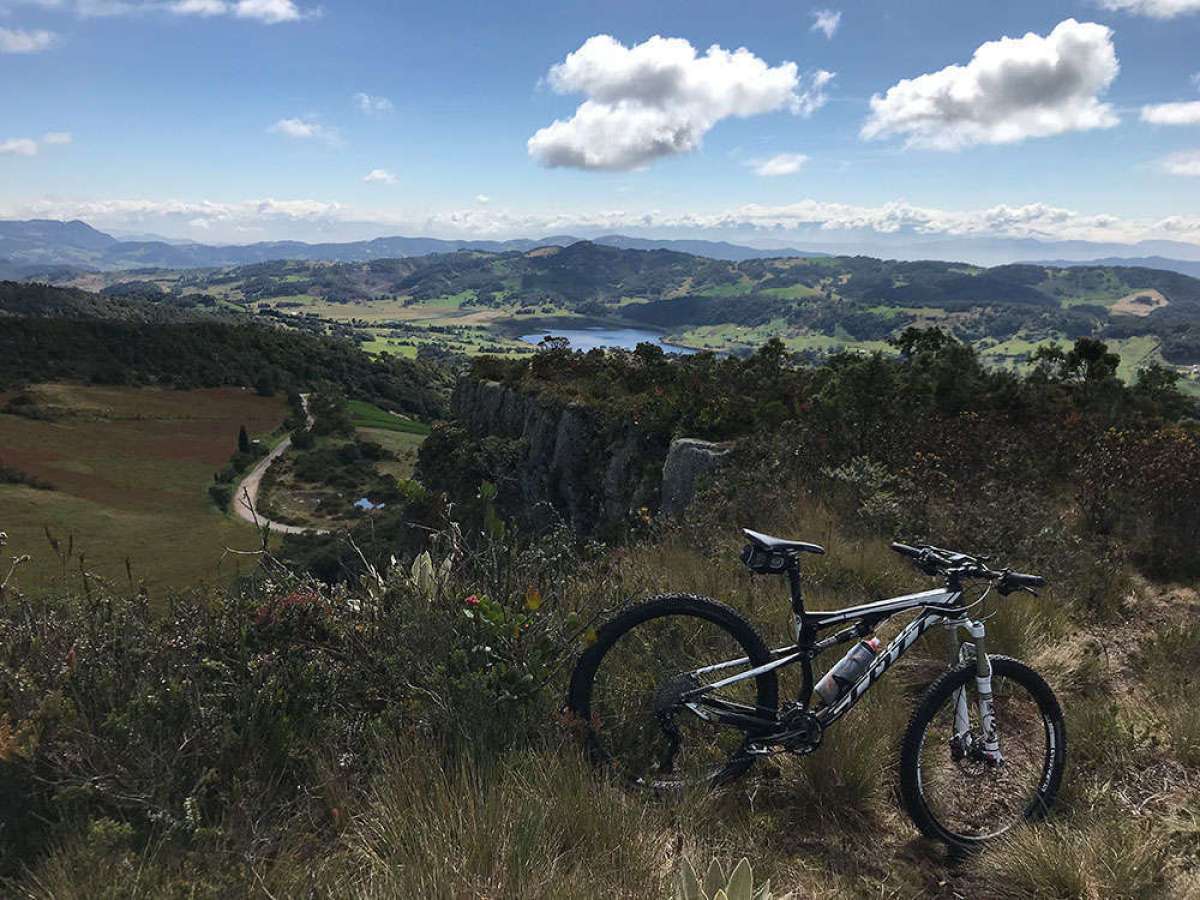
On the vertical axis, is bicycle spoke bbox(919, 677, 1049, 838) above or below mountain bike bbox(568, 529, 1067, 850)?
below

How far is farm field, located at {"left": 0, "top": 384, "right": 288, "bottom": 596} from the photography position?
51.7 m

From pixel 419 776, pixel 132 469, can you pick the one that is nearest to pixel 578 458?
pixel 419 776

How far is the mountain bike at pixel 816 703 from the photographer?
3.08 meters

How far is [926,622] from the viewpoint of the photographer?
3209 mm

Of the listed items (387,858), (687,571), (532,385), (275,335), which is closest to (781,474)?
(687,571)

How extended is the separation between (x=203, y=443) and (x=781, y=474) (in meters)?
91.8

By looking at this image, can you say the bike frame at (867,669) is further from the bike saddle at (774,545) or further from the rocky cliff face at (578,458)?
the rocky cliff face at (578,458)

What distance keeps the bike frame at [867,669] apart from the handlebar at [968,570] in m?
0.07

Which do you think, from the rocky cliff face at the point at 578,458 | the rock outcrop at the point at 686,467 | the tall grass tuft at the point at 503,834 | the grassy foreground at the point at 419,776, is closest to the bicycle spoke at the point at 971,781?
the grassy foreground at the point at 419,776

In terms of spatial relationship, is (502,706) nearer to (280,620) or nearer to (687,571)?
(280,620)

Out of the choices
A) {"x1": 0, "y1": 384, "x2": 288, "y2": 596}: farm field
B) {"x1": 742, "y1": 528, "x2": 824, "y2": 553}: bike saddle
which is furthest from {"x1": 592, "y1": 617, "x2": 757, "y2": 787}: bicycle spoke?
{"x1": 0, "y1": 384, "x2": 288, "y2": 596}: farm field

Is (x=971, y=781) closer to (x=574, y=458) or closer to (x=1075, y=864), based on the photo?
(x=1075, y=864)

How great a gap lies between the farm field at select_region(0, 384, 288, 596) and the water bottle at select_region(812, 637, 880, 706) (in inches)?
1716

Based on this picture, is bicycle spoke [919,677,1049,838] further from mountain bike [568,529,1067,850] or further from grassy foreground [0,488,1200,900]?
grassy foreground [0,488,1200,900]
